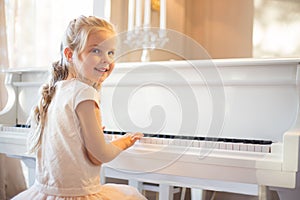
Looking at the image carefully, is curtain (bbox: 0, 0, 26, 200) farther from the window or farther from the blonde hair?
the blonde hair

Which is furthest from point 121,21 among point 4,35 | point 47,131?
point 47,131

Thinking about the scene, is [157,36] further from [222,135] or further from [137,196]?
[137,196]

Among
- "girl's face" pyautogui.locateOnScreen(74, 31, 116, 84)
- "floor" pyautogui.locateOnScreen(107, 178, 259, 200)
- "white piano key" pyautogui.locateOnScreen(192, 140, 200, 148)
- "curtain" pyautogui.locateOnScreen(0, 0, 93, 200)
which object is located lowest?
"floor" pyautogui.locateOnScreen(107, 178, 259, 200)

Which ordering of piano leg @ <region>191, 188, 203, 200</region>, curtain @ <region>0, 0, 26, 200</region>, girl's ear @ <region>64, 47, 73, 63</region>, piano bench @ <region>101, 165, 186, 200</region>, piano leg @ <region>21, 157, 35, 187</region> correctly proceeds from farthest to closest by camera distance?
curtain @ <region>0, 0, 26, 200</region>, piano leg @ <region>21, 157, 35, 187</region>, piano leg @ <region>191, 188, 203, 200</region>, piano bench @ <region>101, 165, 186, 200</region>, girl's ear @ <region>64, 47, 73, 63</region>

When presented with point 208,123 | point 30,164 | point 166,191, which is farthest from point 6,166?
point 208,123

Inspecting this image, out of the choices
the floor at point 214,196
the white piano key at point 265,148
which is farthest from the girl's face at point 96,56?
the floor at point 214,196

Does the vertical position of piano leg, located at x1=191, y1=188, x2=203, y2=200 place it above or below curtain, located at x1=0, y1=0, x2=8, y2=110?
below

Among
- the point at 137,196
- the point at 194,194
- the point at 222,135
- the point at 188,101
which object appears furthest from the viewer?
the point at 194,194

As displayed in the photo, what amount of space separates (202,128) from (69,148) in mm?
636

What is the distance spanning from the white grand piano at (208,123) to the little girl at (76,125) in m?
0.21

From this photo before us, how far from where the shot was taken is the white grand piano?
123 centimetres

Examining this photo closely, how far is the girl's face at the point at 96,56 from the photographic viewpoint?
3.89 ft

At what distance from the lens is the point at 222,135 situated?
1532 millimetres

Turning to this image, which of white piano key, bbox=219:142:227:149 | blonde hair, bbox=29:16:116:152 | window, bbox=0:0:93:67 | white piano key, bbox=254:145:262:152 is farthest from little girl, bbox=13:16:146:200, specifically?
window, bbox=0:0:93:67
